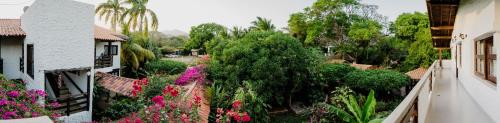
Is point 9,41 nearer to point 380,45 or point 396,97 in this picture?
point 396,97

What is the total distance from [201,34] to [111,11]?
69.0 feet

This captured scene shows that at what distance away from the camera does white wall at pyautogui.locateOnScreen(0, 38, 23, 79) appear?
14.4 metres

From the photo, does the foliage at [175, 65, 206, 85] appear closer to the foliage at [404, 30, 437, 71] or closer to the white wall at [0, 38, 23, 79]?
the white wall at [0, 38, 23, 79]

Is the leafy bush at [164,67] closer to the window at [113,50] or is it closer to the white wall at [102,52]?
the white wall at [102,52]

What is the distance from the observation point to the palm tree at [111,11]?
109ft

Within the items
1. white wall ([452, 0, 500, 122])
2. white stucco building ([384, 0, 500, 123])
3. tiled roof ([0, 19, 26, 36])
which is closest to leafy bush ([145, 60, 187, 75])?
tiled roof ([0, 19, 26, 36])

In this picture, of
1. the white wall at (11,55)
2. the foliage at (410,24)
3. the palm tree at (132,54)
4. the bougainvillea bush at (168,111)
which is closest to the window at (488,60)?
the bougainvillea bush at (168,111)

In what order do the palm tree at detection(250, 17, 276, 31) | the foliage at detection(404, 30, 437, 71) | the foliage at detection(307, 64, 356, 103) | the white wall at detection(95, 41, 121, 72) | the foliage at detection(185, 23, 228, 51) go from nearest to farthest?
the white wall at detection(95, 41, 121, 72), the foliage at detection(307, 64, 356, 103), the foliage at detection(404, 30, 437, 71), the palm tree at detection(250, 17, 276, 31), the foliage at detection(185, 23, 228, 51)

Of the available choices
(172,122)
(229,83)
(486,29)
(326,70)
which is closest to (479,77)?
(486,29)

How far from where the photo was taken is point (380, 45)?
3553 centimetres

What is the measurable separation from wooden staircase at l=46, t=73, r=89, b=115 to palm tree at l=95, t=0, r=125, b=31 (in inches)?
706

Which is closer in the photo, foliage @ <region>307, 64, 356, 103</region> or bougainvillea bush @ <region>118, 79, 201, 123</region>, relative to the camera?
bougainvillea bush @ <region>118, 79, 201, 123</region>

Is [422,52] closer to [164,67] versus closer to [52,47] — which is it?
[164,67]

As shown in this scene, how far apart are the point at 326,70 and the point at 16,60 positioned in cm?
1695
